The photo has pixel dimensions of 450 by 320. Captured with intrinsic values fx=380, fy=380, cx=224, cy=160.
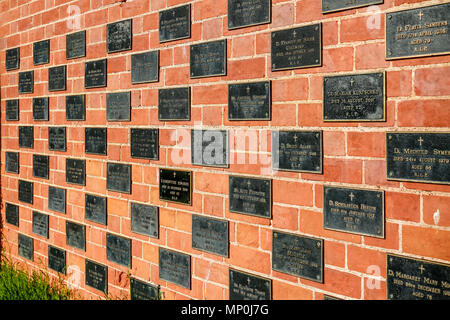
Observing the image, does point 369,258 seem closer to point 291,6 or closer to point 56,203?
point 291,6

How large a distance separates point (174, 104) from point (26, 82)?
7.22 feet

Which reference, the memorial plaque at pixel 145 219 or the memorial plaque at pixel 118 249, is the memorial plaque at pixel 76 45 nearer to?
the memorial plaque at pixel 145 219

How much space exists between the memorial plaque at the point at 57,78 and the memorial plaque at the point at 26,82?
1.18 ft

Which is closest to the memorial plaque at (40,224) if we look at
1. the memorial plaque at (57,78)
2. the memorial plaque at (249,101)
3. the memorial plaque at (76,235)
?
the memorial plaque at (76,235)

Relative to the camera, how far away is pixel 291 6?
215 centimetres

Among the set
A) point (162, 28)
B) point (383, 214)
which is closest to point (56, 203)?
point (162, 28)

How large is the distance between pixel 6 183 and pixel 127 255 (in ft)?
7.29

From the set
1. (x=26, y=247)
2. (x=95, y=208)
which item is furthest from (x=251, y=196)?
(x=26, y=247)

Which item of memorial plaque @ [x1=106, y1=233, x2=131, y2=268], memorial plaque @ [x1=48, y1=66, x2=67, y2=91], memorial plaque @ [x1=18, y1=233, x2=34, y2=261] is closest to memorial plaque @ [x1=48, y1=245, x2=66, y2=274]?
memorial plaque @ [x1=18, y1=233, x2=34, y2=261]

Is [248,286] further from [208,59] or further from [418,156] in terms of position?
[208,59]

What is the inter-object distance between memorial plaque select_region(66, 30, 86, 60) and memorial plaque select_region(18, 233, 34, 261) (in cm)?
197

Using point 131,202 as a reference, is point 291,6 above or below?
above

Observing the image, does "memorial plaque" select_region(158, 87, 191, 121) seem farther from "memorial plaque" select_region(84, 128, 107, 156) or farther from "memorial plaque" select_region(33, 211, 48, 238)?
"memorial plaque" select_region(33, 211, 48, 238)

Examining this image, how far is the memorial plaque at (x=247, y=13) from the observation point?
2.24m
